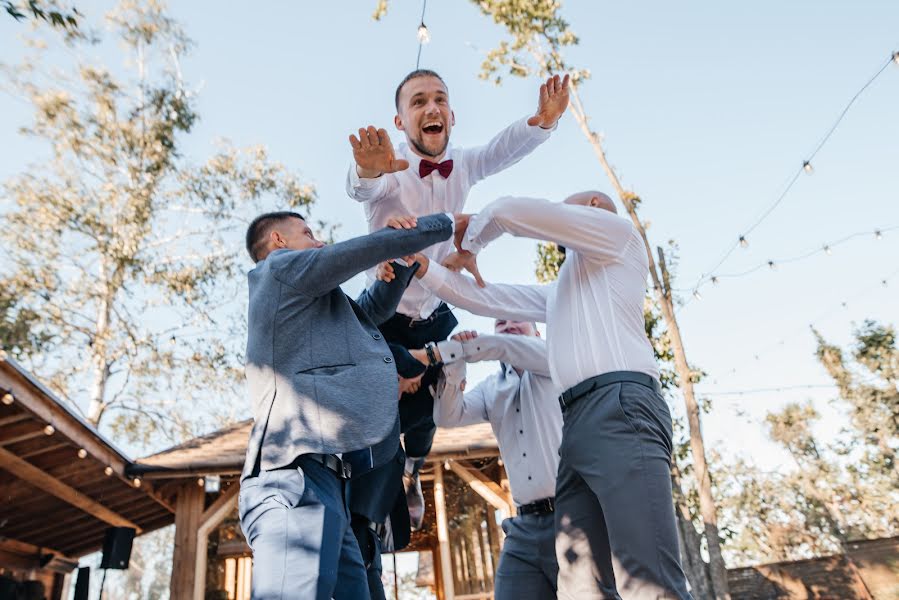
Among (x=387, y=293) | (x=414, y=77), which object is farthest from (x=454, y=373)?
(x=414, y=77)

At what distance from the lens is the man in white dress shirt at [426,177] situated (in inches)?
117

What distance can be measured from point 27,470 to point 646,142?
9233mm

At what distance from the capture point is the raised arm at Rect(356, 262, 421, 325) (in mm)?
2664

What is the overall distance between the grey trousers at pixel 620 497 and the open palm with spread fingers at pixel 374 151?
42.0 inches

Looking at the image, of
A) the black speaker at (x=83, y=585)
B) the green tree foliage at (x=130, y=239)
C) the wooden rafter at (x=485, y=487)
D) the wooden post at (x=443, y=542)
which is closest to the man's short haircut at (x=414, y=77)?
the wooden rafter at (x=485, y=487)

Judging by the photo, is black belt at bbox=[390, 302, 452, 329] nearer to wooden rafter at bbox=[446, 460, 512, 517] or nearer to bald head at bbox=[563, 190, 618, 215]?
bald head at bbox=[563, 190, 618, 215]

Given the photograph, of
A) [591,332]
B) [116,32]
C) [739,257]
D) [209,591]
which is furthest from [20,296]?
[591,332]

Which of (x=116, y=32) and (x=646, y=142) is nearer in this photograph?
(x=646, y=142)

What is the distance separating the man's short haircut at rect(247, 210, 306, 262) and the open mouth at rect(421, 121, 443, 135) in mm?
910

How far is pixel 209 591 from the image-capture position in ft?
32.8

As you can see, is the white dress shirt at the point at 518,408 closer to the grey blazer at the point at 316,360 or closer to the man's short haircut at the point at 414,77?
the grey blazer at the point at 316,360

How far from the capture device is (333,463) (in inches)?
74.6

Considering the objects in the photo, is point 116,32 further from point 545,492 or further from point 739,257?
point 545,492

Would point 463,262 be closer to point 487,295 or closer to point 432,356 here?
point 487,295
